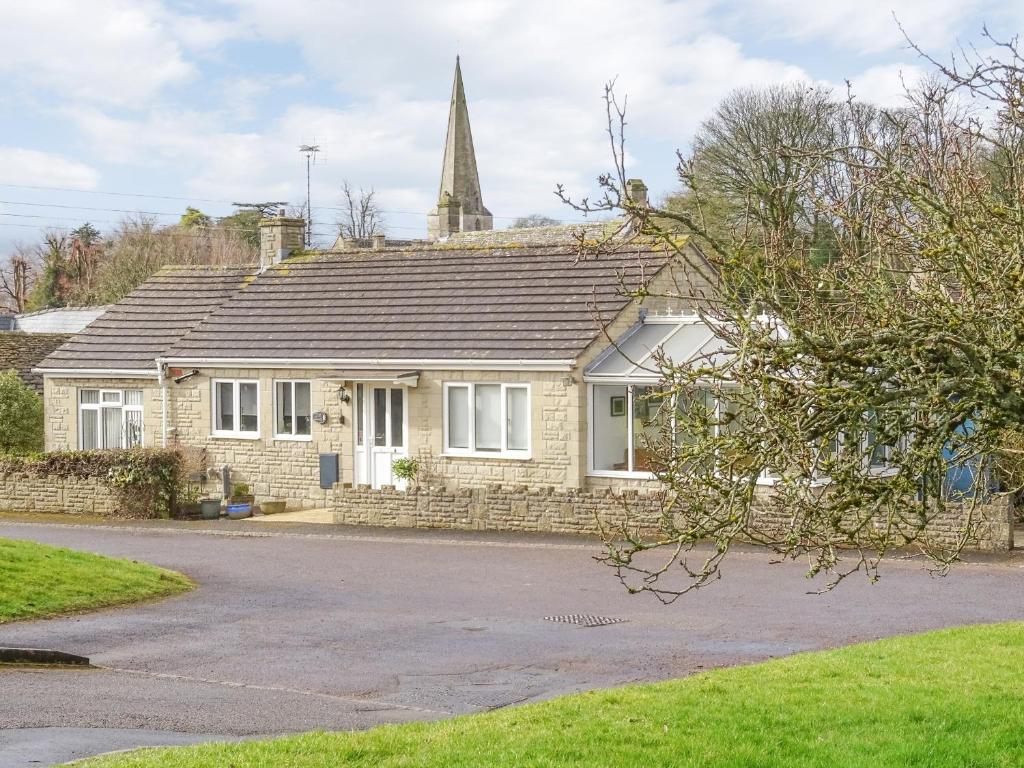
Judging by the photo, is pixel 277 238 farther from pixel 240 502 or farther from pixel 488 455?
pixel 488 455

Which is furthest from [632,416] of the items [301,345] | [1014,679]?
[1014,679]

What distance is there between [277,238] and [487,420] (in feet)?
33.7

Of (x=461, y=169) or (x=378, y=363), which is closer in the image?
(x=378, y=363)

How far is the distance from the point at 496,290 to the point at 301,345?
4.47 m

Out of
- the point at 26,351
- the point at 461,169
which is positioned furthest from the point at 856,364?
the point at 461,169

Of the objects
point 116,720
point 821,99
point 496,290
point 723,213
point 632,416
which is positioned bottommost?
point 116,720

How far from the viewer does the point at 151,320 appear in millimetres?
33906

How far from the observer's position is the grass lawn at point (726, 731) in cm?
916

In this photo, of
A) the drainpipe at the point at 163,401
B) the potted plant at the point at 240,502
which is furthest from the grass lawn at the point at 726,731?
the drainpipe at the point at 163,401

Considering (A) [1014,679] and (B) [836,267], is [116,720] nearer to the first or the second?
(B) [836,267]

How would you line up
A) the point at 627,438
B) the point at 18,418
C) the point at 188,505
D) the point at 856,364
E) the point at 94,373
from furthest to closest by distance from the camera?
the point at 18,418 < the point at 94,373 < the point at 188,505 < the point at 627,438 < the point at 856,364

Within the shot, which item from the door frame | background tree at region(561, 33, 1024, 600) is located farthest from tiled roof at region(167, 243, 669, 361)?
background tree at region(561, 33, 1024, 600)

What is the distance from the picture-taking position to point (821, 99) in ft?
148

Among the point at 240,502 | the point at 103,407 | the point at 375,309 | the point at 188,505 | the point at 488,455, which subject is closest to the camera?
the point at 488,455
